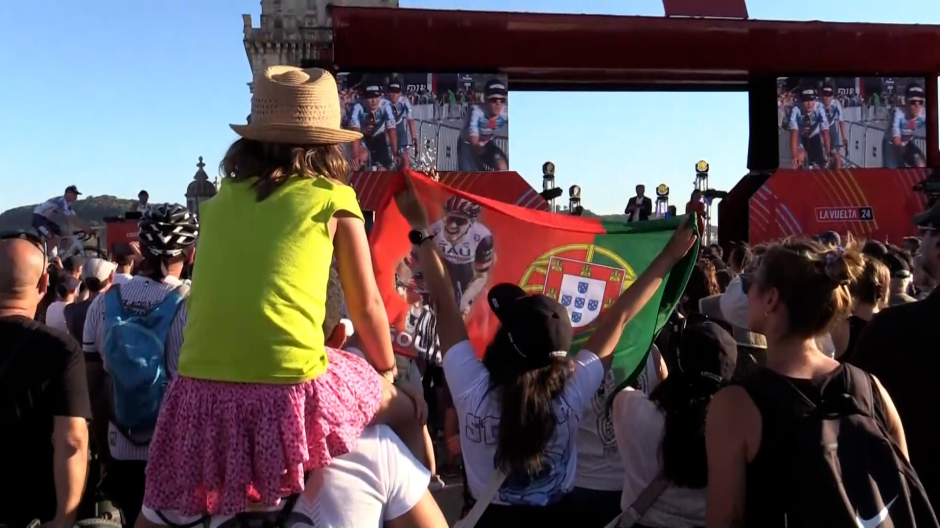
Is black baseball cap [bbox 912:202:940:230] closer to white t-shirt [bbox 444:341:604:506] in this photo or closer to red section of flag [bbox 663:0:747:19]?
white t-shirt [bbox 444:341:604:506]

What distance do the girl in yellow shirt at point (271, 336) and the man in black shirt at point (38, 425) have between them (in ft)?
2.99

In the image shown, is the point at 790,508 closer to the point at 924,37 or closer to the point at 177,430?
the point at 177,430

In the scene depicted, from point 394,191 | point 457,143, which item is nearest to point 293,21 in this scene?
point 457,143

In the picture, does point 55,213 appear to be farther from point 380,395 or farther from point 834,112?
point 380,395

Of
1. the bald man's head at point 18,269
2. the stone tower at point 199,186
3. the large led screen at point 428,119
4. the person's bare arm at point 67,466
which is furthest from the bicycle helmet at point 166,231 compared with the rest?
the stone tower at point 199,186

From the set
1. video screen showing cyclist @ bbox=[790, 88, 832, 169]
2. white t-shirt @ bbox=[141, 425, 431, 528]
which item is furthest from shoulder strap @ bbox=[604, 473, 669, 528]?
video screen showing cyclist @ bbox=[790, 88, 832, 169]

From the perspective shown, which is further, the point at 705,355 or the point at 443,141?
the point at 443,141

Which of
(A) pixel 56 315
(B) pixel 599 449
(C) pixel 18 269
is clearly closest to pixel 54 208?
(A) pixel 56 315

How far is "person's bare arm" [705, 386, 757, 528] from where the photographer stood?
6.52ft

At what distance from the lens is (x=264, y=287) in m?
1.76

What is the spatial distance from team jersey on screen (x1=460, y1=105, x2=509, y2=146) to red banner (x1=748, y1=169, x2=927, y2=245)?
4.30 metres

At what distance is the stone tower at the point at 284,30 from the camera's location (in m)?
31.7

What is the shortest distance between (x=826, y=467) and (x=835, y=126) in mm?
13158

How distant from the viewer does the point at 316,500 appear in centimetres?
178
